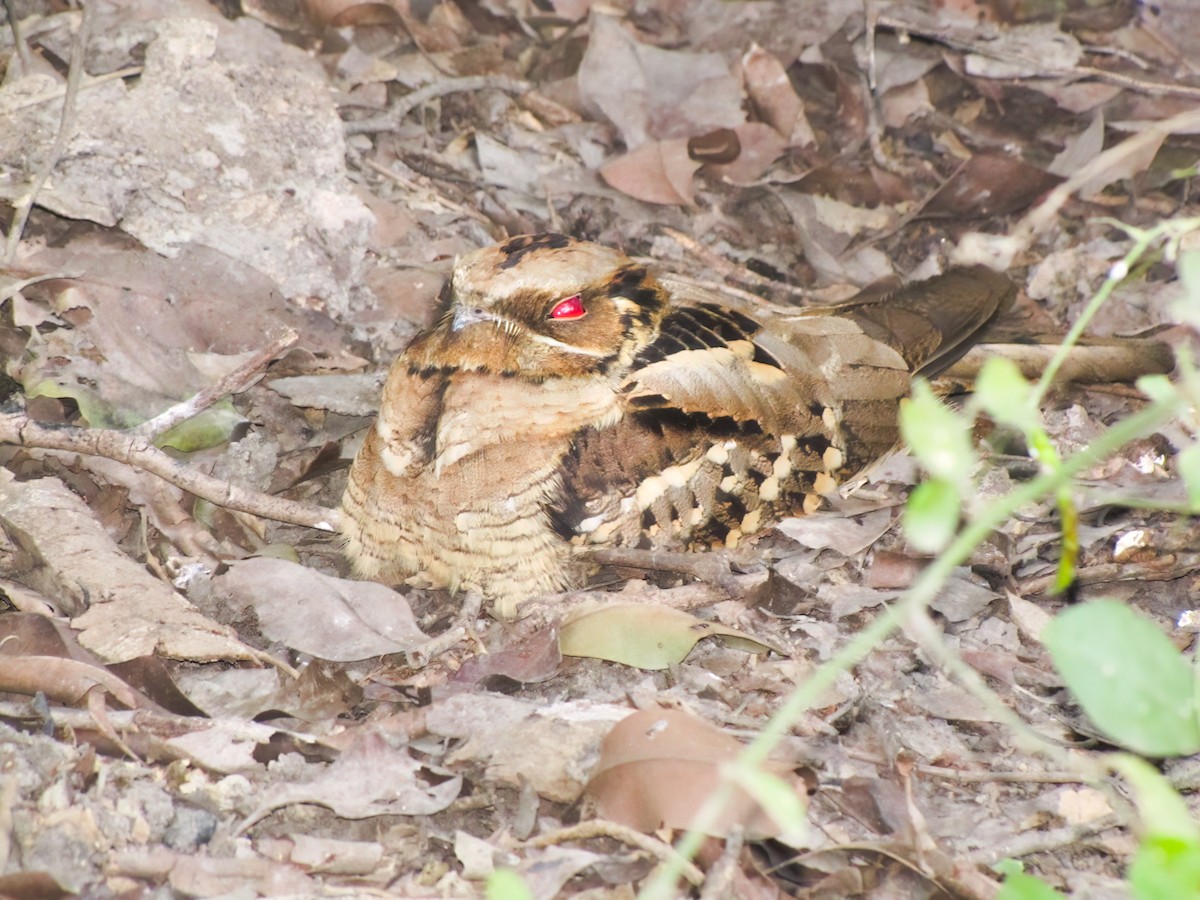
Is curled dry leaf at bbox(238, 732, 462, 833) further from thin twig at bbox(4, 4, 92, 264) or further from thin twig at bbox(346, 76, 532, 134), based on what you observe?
thin twig at bbox(346, 76, 532, 134)

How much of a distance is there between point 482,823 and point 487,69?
3.71 meters

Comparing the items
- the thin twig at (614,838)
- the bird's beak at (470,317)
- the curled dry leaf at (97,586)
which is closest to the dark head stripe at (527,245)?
the bird's beak at (470,317)

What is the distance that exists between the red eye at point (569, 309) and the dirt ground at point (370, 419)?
76 centimetres

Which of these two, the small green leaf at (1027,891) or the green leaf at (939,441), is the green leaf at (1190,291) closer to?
the green leaf at (939,441)

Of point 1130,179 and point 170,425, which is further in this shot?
point 1130,179

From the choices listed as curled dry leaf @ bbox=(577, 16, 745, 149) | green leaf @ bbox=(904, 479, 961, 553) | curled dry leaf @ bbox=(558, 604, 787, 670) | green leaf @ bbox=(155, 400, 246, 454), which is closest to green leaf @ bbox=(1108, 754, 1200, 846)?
green leaf @ bbox=(904, 479, 961, 553)

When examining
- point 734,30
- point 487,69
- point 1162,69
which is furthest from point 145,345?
point 1162,69

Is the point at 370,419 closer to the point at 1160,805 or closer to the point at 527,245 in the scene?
the point at 527,245

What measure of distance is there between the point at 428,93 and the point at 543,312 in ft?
7.15

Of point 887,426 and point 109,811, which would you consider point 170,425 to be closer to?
point 109,811

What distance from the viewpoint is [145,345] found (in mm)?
3727

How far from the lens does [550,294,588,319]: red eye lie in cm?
317

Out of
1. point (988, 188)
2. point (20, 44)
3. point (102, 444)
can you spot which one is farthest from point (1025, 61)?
point (102, 444)

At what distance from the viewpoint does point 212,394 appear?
3422mm
